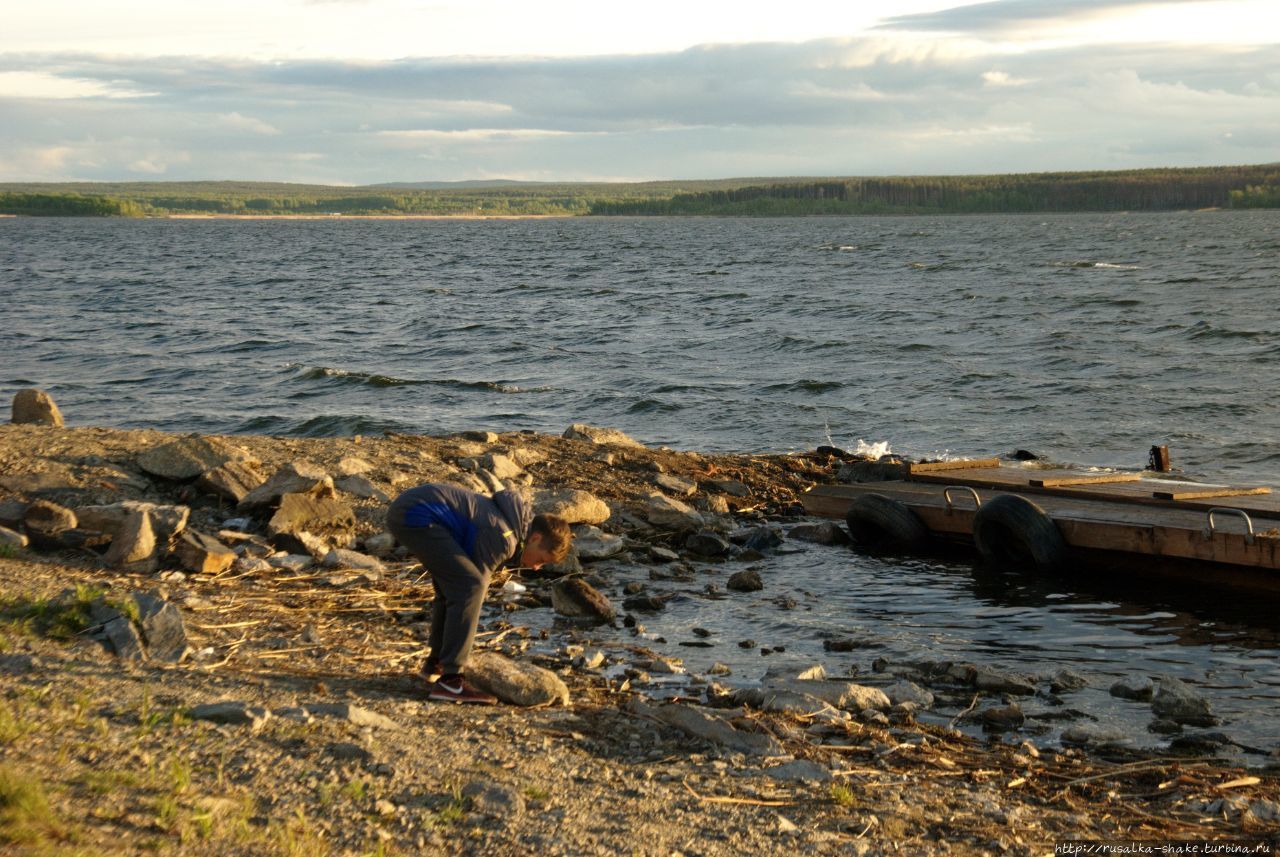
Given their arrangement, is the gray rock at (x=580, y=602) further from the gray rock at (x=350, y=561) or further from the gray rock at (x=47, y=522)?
the gray rock at (x=47, y=522)

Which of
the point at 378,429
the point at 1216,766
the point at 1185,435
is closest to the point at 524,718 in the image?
the point at 1216,766

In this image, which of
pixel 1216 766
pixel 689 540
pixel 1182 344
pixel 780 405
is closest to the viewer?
pixel 1216 766

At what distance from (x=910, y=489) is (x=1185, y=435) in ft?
28.7

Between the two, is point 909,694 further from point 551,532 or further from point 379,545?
point 379,545

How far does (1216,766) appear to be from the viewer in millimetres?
7172

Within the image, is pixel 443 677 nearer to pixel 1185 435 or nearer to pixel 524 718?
pixel 524 718

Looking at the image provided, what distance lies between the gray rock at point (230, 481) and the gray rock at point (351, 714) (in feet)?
18.0

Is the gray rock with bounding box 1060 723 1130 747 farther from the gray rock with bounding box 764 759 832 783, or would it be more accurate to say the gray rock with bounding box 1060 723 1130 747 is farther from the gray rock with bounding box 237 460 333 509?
the gray rock with bounding box 237 460 333 509

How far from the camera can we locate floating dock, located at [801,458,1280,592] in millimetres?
11344

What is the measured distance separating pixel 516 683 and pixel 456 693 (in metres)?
0.35

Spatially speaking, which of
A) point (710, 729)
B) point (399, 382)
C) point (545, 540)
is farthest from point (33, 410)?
point (399, 382)

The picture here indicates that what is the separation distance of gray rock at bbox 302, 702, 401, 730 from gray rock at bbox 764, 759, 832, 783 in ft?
6.21

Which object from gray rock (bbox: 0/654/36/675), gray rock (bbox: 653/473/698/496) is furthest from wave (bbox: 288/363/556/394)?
gray rock (bbox: 0/654/36/675)

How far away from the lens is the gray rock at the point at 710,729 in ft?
22.2
